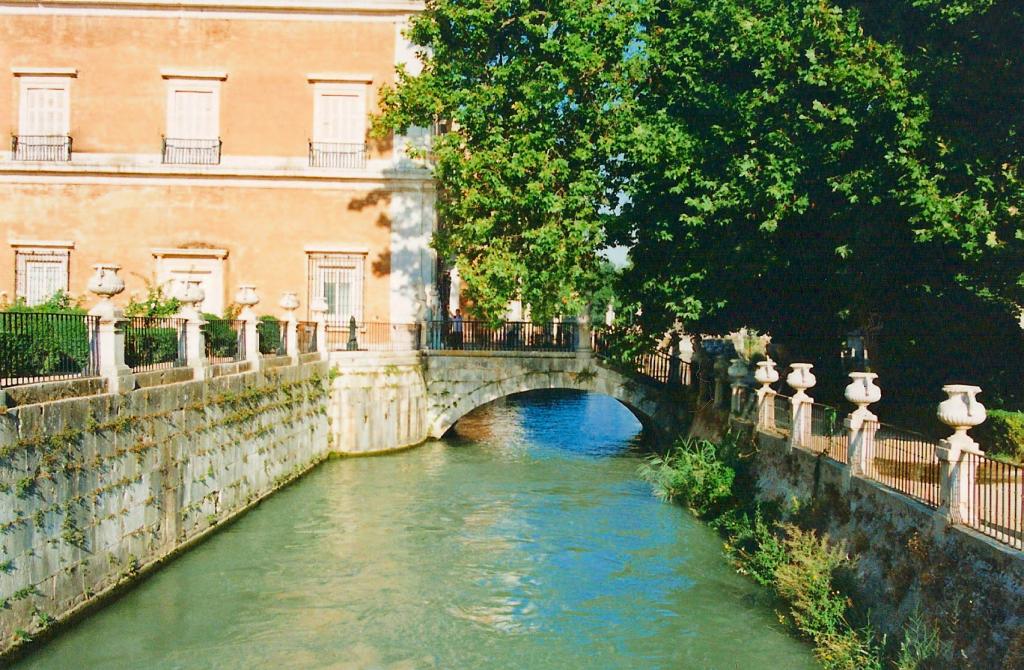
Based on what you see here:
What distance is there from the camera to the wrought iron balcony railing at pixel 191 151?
27.4 m

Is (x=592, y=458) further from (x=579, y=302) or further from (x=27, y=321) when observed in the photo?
(x=27, y=321)

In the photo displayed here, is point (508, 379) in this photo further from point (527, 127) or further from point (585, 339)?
point (527, 127)

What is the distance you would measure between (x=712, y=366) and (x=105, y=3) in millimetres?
19619

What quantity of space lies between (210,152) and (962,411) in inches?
905

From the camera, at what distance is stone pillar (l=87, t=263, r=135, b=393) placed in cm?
1259

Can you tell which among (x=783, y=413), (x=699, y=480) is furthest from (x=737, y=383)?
(x=783, y=413)

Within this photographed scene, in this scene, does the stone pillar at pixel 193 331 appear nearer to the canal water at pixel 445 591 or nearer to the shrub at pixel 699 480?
the canal water at pixel 445 591

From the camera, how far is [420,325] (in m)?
27.1

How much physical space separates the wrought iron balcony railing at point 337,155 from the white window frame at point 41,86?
6939 millimetres

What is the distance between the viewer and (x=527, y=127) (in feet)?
80.9

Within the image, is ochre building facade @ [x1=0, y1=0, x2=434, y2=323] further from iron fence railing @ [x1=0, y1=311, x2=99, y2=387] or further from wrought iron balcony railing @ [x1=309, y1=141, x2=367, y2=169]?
iron fence railing @ [x1=0, y1=311, x2=99, y2=387]

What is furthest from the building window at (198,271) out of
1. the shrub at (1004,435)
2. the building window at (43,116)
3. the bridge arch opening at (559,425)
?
the shrub at (1004,435)

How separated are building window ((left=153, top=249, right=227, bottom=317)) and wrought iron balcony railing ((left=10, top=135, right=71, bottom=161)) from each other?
3.82m

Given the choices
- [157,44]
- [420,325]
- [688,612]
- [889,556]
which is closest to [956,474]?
[889,556]
